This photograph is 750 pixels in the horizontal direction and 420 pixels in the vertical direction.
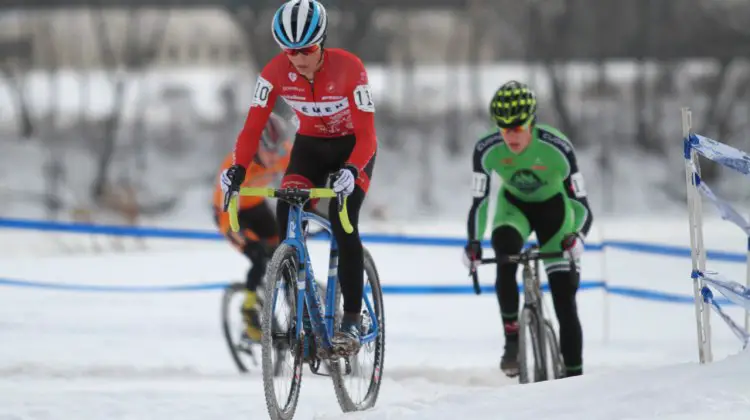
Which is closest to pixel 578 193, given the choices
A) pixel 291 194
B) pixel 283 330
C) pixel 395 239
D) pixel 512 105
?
pixel 512 105

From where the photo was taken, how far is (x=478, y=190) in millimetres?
7672

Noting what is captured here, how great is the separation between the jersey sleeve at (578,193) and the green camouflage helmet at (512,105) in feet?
1.45

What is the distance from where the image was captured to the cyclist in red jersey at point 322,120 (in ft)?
19.5

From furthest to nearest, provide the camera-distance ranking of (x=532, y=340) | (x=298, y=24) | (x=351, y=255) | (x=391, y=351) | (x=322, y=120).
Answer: (x=391, y=351) < (x=532, y=340) < (x=322, y=120) < (x=351, y=255) < (x=298, y=24)

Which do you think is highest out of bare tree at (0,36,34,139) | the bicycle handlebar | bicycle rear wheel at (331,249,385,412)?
bare tree at (0,36,34,139)

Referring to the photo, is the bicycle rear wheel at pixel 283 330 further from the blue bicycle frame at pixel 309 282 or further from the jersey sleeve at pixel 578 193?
the jersey sleeve at pixel 578 193

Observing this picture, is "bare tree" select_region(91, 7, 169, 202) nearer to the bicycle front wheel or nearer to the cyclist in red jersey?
the bicycle front wheel

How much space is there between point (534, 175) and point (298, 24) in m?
2.37

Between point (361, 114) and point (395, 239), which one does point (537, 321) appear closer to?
point (361, 114)

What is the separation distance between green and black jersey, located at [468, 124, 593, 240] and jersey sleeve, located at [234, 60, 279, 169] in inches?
74.3

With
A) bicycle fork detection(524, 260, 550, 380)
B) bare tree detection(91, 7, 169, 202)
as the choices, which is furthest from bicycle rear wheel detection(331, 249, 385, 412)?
bare tree detection(91, 7, 169, 202)

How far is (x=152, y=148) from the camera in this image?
118 feet

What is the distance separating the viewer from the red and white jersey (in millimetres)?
6164

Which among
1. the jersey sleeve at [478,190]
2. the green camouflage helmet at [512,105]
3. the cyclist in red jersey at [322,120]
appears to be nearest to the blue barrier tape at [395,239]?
the jersey sleeve at [478,190]
